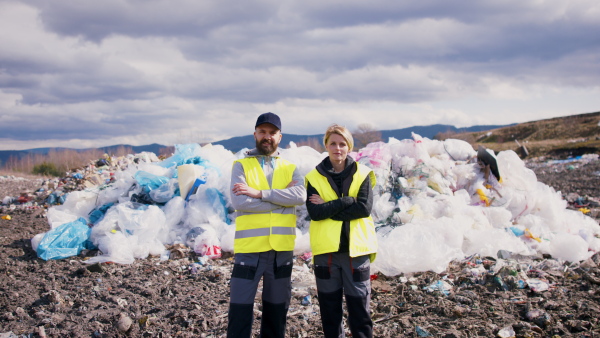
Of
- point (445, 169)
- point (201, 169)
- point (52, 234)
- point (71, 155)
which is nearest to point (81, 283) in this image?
point (52, 234)

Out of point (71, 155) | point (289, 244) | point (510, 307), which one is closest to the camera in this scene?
point (289, 244)

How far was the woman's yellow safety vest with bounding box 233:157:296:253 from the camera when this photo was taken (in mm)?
2412

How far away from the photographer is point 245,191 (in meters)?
2.44

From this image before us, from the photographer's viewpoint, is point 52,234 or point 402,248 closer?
point 402,248

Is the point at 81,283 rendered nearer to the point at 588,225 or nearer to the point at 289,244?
the point at 289,244

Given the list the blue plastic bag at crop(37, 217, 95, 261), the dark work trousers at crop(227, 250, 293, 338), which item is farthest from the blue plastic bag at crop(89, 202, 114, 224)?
the dark work trousers at crop(227, 250, 293, 338)

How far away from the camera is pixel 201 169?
6.02 metres

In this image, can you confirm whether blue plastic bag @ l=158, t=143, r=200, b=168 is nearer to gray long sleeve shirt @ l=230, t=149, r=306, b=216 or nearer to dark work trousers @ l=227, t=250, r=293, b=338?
gray long sleeve shirt @ l=230, t=149, r=306, b=216

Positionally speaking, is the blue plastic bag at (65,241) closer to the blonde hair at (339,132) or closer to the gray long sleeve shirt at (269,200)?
the gray long sleeve shirt at (269,200)

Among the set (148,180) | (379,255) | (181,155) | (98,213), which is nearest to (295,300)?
(379,255)

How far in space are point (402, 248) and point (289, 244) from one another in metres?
1.95

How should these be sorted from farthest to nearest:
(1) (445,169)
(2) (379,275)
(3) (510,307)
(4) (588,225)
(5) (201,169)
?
(1) (445,169), (5) (201,169), (4) (588,225), (2) (379,275), (3) (510,307)

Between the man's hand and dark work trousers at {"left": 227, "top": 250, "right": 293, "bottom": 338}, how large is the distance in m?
0.35

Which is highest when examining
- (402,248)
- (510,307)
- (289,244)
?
(289,244)
